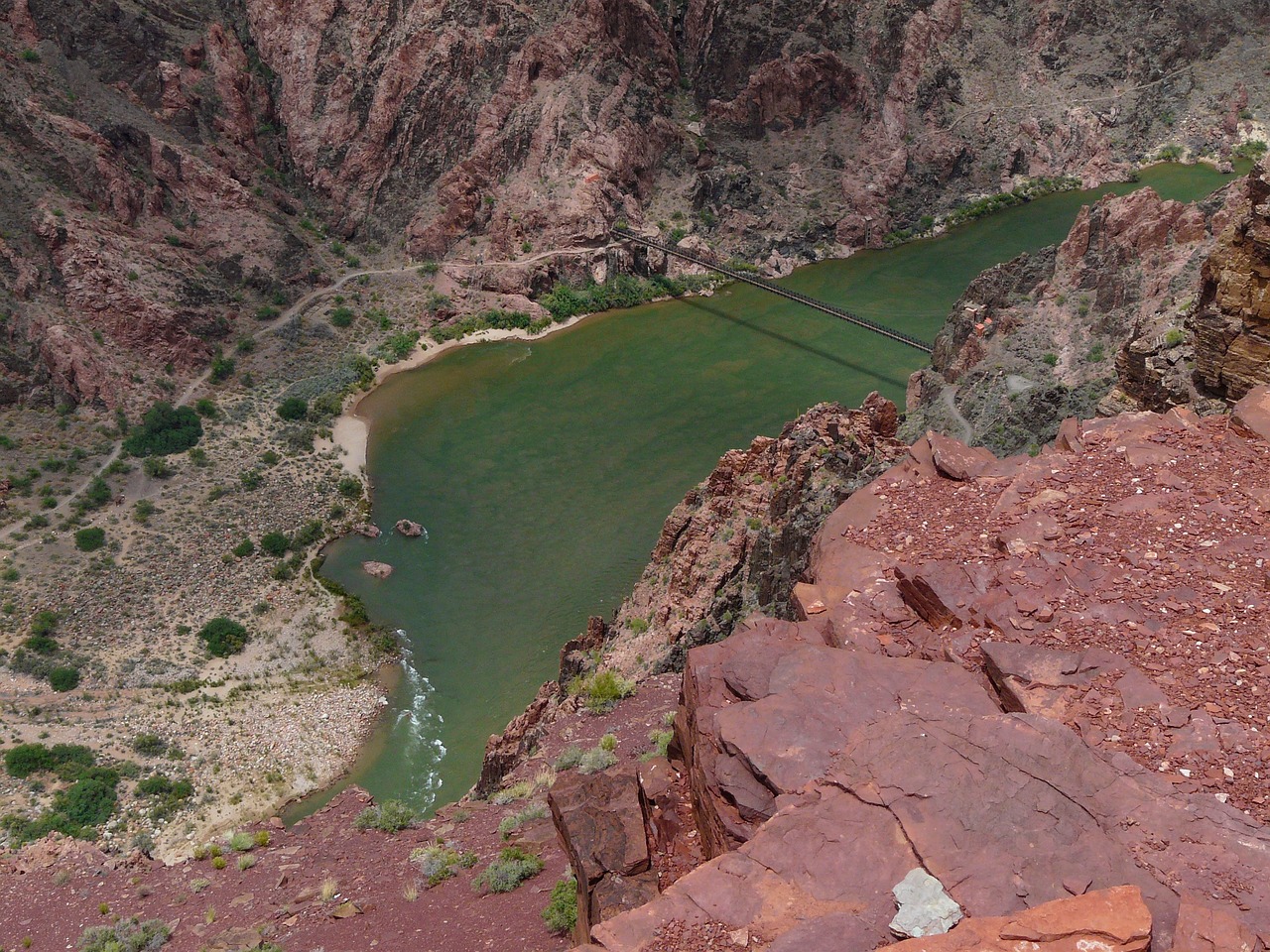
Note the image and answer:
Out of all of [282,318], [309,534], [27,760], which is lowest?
[27,760]

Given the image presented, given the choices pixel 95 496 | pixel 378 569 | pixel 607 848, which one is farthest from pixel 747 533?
pixel 95 496

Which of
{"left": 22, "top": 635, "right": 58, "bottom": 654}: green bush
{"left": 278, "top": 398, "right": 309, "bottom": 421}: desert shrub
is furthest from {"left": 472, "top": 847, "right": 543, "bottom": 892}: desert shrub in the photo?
{"left": 278, "top": 398, "right": 309, "bottom": 421}: desert shrub

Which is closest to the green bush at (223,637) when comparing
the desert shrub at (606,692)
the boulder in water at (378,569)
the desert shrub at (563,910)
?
the boulder in water at (378,569)

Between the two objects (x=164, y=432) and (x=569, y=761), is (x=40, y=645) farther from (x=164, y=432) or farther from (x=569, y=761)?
(x=569, y=761)

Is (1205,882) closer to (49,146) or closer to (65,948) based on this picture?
(65,948)

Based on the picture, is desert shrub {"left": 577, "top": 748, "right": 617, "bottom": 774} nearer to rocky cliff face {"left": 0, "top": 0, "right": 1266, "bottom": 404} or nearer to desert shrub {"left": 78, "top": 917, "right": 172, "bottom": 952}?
desert shrub {"left": 78, "top": 917, "right": 172, "bottom": 952}

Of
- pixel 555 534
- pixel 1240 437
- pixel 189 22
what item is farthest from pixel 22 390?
Result: pixel 1240 437

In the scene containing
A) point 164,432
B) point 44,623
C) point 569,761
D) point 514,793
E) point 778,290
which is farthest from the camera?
point 778,290

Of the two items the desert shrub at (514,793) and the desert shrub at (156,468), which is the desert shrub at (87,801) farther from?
the desert shrub at (156,468)
